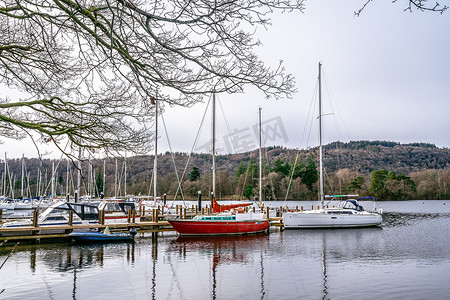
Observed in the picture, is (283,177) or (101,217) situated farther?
(283,177)

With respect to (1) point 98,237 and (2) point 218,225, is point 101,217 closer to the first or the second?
(1) point 98,237

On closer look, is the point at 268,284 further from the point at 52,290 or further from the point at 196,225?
the point at 196,225

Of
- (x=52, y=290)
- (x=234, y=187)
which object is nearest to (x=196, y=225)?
(x=52, y=290)

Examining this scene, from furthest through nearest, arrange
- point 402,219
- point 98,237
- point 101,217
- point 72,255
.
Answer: point 402,219 < point 101,217 < point 98,237 < point 72,255

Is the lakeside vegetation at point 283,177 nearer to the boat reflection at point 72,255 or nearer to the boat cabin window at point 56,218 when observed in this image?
the boat cabin window at point 56,218

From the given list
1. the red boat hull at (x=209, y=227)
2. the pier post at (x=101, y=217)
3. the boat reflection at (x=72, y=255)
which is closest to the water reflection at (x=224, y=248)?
the red boat hull at (x=209, y=227)

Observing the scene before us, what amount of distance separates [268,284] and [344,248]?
9.82 meters

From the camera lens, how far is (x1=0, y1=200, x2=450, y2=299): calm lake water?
36.8ft

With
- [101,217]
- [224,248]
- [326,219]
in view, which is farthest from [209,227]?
[326,219]

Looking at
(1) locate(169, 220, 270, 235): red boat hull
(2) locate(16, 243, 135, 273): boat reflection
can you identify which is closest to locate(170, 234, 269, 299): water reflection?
(1) locate(169, 220, 270, 235): red boat hull

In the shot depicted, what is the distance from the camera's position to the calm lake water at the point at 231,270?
1121cm

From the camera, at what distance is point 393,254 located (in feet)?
59.9

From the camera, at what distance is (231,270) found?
14406mm

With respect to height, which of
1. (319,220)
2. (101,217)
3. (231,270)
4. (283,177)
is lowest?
(231,270)
